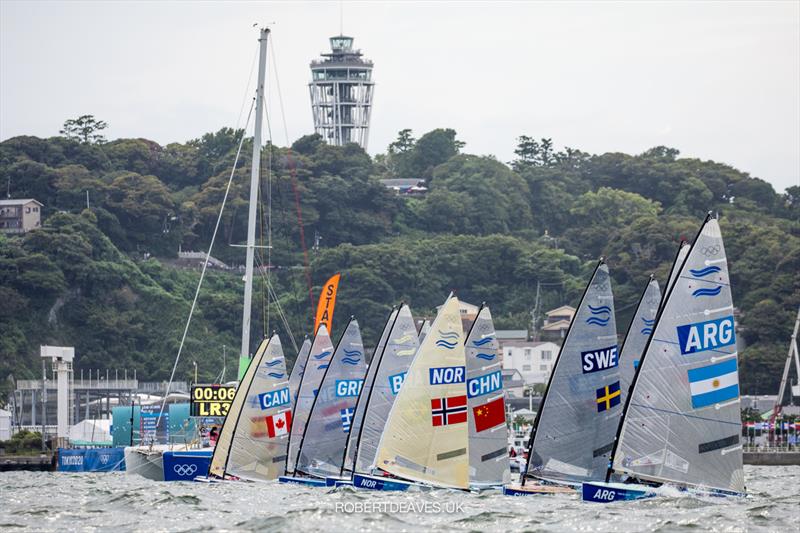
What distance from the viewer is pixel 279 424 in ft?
117

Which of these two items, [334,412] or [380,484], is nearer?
[380,484]

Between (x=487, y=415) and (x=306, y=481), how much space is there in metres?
5.26

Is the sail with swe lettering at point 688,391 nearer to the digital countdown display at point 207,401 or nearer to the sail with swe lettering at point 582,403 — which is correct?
the sail with swe lettering at point 582,403

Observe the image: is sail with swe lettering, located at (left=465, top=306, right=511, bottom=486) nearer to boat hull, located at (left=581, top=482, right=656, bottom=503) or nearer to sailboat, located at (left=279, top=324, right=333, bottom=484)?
boat hull, located at (left=581, top=482, right=656, bottom=503)

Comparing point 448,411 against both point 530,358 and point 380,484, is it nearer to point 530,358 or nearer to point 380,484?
point 380,484

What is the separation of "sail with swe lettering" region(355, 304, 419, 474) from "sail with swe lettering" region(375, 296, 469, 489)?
186 cm

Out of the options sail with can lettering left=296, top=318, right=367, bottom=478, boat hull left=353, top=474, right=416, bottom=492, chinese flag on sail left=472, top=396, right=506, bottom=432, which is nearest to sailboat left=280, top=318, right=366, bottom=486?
sail with can lettering left=296, top=318, right=367, bottom=478

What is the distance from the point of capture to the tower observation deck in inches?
5955

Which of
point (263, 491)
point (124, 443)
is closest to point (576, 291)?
point (124, 443)

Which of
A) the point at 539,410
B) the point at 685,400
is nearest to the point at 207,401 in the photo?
the point at 539,410

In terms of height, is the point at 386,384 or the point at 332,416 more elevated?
the point at 386,384

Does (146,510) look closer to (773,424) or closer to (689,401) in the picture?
(689,401)

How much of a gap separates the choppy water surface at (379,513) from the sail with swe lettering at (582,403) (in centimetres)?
77

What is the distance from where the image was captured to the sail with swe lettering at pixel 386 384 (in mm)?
29797
